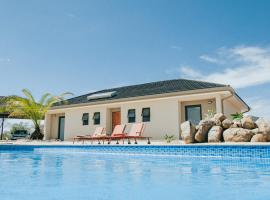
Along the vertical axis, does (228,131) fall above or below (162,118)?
below

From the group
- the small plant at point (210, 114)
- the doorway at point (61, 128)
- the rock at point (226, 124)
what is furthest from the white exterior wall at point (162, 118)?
the doorway at point (61, 128)

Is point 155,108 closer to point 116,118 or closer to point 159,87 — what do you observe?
point 159,87

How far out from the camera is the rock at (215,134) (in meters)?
11.4

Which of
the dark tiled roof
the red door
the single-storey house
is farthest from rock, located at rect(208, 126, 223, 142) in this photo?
the red door

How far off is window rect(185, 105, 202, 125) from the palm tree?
35.9ft

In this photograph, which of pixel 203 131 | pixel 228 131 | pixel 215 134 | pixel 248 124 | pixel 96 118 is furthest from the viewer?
pixel 96 118

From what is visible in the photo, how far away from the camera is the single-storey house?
16094 mm

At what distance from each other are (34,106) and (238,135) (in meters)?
17.1

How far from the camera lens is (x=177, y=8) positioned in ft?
49.6

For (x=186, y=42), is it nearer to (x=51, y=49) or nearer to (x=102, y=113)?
(x=102, y=113)

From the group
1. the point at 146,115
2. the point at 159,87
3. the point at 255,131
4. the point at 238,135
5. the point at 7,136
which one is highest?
the point at 159,87

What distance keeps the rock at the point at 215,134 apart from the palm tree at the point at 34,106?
14.6 m

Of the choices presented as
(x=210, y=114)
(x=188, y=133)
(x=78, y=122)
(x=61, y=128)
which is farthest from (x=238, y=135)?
(x=61, y=128)

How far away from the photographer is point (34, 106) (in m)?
22.3
